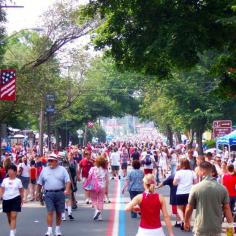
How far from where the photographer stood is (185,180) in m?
14.8

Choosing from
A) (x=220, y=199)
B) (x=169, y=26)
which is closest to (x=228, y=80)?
(x=169, y=26)

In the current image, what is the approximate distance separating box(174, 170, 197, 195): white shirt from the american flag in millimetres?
13916

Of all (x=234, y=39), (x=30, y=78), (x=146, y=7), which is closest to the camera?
(x=234, y=39)

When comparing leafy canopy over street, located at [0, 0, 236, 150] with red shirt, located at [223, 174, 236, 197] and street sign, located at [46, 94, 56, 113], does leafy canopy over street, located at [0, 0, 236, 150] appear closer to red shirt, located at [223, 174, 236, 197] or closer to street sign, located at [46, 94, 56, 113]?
street sign, located at [46, 94, 56, 113]

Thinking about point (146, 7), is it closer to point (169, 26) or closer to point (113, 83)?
point (169, 26)

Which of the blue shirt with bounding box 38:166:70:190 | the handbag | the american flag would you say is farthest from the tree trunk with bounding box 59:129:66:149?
the blue shirt with bounding box 38:166:70:190

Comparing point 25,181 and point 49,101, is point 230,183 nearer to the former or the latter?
point 25,181

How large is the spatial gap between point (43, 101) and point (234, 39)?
2042 centimetres

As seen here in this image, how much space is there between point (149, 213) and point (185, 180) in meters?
5.94

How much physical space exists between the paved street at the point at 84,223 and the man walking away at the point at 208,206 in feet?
17.9

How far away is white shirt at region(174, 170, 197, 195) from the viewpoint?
584 inches

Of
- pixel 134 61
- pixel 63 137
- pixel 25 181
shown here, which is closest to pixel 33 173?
pixel 25 181

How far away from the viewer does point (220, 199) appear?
893 centimetres

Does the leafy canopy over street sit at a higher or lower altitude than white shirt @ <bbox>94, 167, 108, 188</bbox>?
higher
